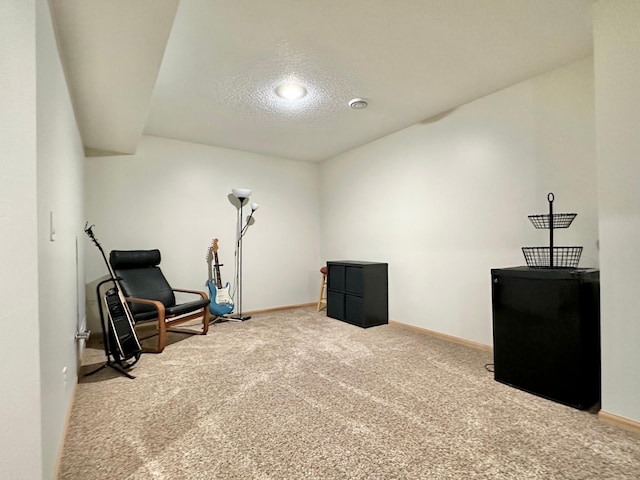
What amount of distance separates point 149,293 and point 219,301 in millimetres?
872

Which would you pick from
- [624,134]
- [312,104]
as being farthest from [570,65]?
[312,104]

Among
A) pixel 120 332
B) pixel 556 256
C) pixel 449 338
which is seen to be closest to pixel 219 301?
pixel 120 332

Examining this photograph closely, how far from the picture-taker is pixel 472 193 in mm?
3219

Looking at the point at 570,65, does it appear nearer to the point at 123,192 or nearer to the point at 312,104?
the point at 312,104

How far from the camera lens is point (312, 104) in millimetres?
3189

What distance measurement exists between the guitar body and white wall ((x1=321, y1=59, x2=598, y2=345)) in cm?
199

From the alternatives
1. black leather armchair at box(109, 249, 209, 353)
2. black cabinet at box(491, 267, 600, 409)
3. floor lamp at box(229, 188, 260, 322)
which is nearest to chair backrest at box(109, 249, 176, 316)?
black leather armchair at box(109, 249, 209, 353)

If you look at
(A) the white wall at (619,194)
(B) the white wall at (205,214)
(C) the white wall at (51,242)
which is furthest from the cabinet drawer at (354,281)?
(C) the white wall at (51,242)

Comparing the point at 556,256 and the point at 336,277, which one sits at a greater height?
the point at 556,256

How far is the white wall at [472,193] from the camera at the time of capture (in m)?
2.51

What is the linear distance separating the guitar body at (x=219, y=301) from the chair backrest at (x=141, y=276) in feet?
1.83

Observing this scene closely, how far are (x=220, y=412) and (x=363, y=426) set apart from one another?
0.91 m

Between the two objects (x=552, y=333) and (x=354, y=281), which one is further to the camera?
(x=354, y=281)

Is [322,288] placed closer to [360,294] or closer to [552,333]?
[360,294]
